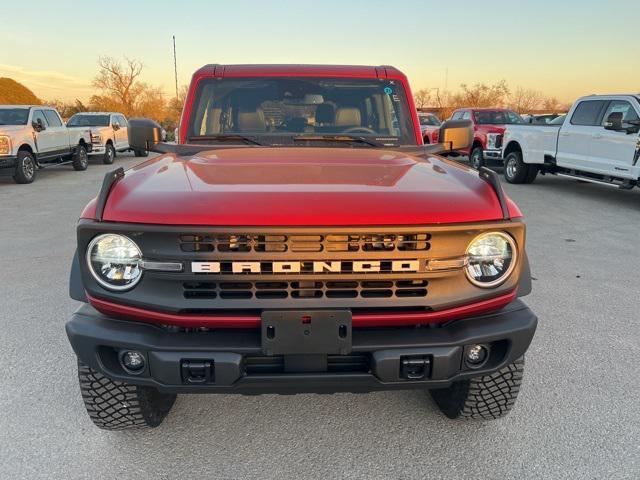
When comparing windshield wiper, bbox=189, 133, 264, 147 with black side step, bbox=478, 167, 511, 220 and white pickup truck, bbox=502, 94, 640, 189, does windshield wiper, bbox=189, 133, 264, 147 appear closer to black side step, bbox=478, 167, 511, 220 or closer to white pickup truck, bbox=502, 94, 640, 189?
black side step, bbox=478, 167, 511, 220

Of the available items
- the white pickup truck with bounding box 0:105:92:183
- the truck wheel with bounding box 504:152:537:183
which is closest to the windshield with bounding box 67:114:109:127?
the white pickup truck with bounding box 0:105:92:183

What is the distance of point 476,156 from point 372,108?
11595mm

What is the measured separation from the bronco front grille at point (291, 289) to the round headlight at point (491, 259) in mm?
308

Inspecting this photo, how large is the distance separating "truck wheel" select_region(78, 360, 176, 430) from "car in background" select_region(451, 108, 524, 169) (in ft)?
35.5

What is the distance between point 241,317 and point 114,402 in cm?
93

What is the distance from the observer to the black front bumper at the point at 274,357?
1.96 metres

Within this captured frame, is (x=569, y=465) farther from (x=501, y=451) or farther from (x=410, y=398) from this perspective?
(x=410, y=398)

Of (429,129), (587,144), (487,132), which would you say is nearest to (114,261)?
(587,144)

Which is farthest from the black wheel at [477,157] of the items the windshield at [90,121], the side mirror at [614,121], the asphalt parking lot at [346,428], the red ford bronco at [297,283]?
the red ford bronco at [297,283]

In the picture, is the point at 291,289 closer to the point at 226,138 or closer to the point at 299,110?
the point at 226,138

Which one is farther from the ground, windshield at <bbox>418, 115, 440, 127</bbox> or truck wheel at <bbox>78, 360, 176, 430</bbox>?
windshield at <bbox>418, 115, 440, 127</bbox>

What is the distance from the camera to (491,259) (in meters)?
2.12

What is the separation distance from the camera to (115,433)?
261cm

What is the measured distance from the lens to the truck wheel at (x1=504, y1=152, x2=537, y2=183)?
39.0ft
